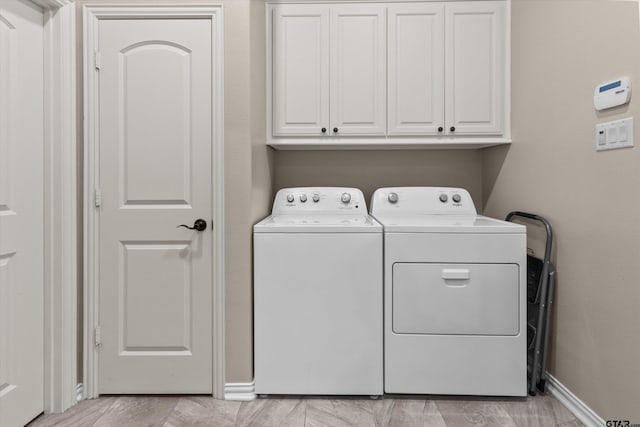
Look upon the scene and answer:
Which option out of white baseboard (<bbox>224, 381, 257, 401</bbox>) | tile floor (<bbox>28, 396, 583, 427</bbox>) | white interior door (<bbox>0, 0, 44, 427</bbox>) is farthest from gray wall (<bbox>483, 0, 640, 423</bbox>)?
white interior door (<bbox>0, 0, 44, 427</bbox>)

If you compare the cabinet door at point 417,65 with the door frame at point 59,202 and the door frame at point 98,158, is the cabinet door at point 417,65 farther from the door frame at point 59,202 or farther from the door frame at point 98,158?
the door frame at point 59,202

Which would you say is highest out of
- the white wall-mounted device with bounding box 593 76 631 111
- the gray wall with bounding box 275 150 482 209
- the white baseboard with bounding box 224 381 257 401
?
the white wall-mounted device with bounding box 593 76 631 111

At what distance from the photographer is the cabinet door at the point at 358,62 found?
2.34m

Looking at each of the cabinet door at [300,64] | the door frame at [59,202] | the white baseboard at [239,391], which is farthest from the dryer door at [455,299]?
the door frame at [59,202]

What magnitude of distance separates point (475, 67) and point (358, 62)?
28.1 inches

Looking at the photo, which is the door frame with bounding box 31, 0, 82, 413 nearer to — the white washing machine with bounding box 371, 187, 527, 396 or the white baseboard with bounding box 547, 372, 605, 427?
the white washing machine with bounding box 371, 187, 527, 396

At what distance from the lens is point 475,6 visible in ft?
7.55

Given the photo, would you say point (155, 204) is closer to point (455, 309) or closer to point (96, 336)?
point (96, 336)

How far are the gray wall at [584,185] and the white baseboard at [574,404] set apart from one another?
0.11 ft

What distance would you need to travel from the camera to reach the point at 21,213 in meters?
1.65

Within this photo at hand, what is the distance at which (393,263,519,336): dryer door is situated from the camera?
1.86m

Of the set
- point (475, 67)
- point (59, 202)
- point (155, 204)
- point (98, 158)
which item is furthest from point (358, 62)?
point (59, 202)

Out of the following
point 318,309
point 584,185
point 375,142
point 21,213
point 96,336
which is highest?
point 375,142

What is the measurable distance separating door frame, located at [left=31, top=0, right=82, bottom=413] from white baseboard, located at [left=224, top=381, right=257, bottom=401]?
741 mm
